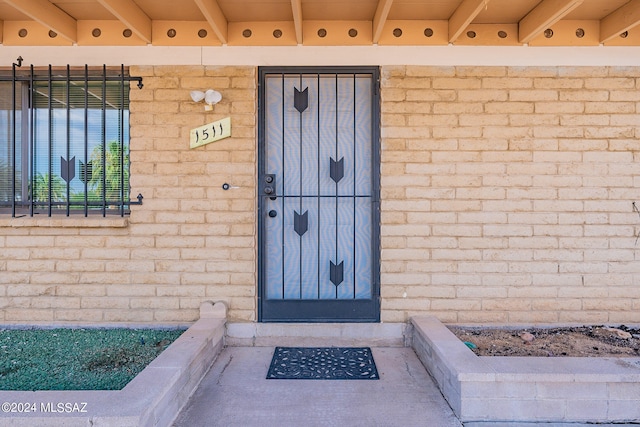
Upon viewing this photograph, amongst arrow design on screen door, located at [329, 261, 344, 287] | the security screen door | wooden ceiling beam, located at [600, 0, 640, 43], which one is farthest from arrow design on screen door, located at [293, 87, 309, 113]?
wooden ceiling beam, located at [600, 0, 640, 43]

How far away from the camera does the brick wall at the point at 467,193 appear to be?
373cm

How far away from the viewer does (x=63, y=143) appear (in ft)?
12.7

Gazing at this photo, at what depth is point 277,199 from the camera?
3.84 meters

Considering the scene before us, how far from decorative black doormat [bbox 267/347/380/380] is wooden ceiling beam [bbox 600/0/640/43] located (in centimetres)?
333

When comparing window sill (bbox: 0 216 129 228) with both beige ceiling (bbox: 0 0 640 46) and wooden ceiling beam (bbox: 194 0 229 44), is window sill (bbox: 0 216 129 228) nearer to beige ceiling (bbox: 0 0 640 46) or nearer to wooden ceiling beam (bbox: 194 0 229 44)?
beige ceiling (bbox: 0 0 640 46)

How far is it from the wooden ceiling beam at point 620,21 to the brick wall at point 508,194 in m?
0.30

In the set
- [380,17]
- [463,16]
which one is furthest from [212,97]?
[463,16]

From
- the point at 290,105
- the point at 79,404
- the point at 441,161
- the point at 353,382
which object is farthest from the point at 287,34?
the point at 79,404

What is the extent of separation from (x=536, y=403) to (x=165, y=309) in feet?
9.51

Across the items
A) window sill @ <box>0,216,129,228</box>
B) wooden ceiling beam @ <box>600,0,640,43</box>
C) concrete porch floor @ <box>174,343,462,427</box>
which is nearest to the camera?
concrete porch floor @ <box>174,343,462,427</box>

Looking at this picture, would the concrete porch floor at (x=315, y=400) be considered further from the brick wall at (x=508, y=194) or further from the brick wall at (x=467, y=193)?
the brick wall at (x=508, y=194)

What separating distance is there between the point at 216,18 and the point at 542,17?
2562mm

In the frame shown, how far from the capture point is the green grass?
2.61 m

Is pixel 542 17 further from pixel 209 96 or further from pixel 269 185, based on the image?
pixel 209 96
